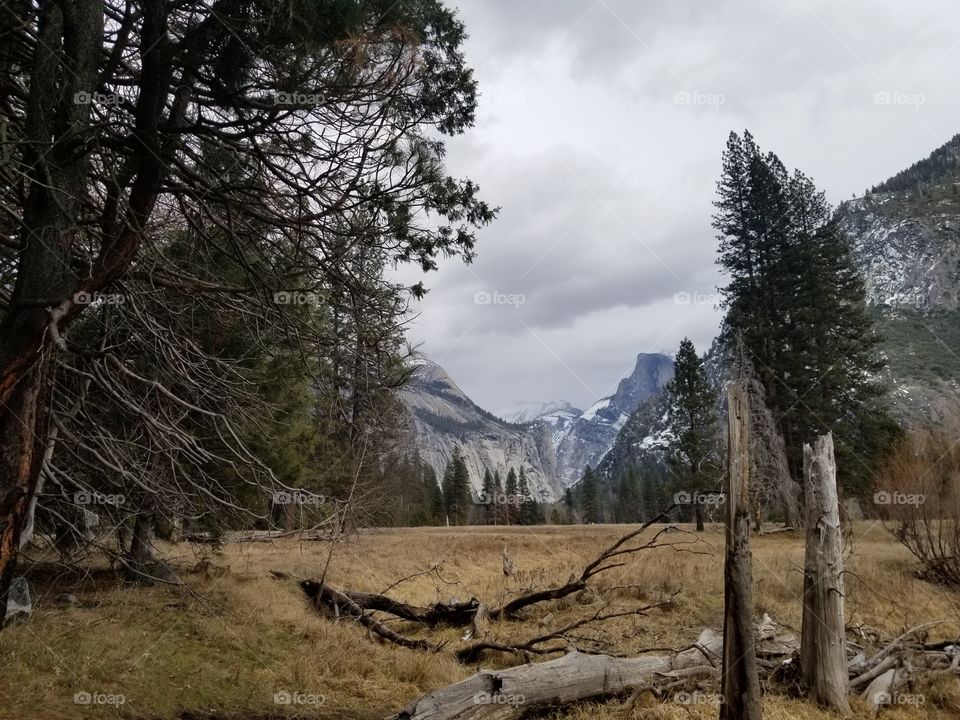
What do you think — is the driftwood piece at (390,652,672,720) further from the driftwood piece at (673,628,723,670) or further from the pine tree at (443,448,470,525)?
the pine tree at (443,448,470,525)

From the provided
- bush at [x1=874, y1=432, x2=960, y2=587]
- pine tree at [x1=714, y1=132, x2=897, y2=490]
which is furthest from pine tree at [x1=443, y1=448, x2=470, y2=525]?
bush at [x1=874, y1=432, x2=960, y2=587]

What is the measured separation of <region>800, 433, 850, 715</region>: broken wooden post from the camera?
680 cm

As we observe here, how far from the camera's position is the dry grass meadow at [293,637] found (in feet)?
19.7

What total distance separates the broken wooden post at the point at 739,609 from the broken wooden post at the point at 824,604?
1924mm

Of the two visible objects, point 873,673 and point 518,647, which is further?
point 518,647

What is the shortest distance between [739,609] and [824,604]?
7.15 ft

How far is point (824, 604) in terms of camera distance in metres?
6.95

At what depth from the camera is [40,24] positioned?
5398 mm

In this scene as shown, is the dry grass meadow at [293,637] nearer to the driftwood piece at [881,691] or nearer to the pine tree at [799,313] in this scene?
the driftwood piece at [881,691]

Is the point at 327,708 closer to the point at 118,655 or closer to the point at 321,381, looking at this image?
the point at 118,655

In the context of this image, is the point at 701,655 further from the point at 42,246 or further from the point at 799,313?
the point at 799,313

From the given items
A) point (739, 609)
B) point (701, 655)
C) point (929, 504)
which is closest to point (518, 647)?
point (701, 655)

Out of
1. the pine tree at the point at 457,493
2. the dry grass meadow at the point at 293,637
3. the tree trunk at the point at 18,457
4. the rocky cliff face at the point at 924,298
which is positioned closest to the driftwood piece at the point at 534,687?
Answer: the dry grass meadow at the point at 293,637

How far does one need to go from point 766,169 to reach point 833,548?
32288 millimetres
